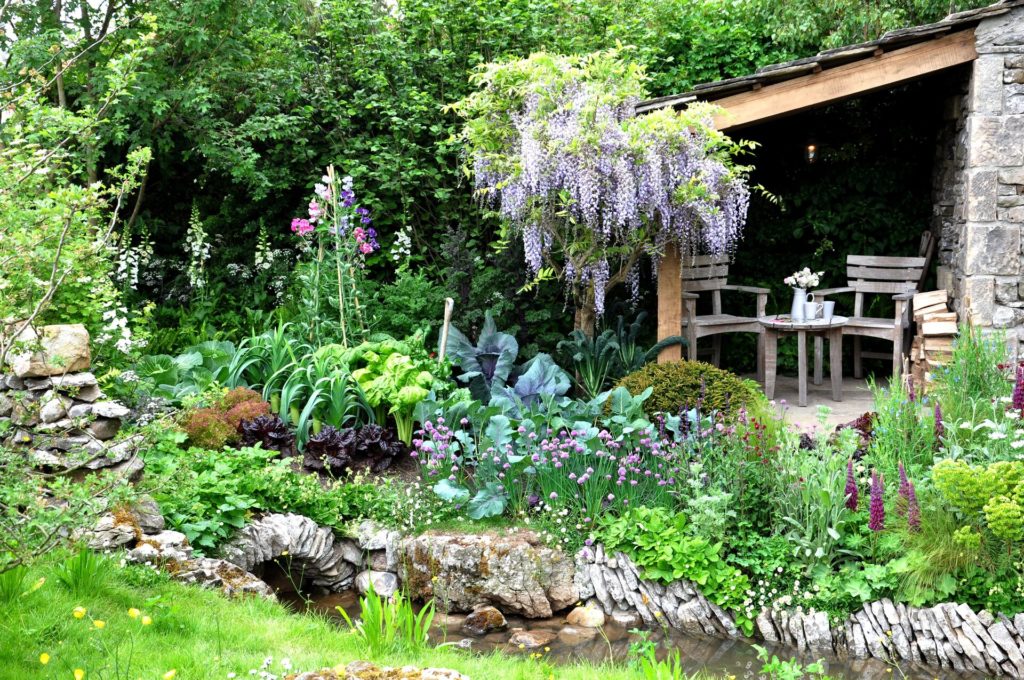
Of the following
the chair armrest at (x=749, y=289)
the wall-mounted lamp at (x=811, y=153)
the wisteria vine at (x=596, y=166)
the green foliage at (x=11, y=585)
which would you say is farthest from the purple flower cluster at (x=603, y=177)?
the green foliage at (x=11, y=585)

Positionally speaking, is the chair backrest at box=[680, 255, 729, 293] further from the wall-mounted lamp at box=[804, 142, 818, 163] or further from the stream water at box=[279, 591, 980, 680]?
the stream water at box=[279, 591, 980, 680]

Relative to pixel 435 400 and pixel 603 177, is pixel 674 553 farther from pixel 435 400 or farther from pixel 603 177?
pixel 603 177

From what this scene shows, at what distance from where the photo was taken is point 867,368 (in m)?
8.35

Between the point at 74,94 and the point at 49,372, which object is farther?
the point at 74,94

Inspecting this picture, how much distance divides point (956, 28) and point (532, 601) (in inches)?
186

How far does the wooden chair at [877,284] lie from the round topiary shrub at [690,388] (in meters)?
2.13

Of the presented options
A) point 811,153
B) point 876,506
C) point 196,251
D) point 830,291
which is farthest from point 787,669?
point 811,153

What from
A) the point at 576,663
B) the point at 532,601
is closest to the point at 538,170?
the point at 532,601

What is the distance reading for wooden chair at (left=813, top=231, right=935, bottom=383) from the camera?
7414 millimetres

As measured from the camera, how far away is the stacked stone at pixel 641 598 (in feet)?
14.3

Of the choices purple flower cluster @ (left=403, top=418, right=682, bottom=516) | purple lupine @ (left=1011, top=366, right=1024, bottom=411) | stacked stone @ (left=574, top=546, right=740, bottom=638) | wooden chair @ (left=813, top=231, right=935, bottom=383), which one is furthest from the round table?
stacked stone @ (left=574, top=546, right=740, bottom=638)

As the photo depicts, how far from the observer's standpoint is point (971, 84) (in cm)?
642

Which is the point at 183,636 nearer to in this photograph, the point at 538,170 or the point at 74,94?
the point at 538,170

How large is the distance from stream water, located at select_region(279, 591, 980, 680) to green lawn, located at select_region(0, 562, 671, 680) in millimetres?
589
